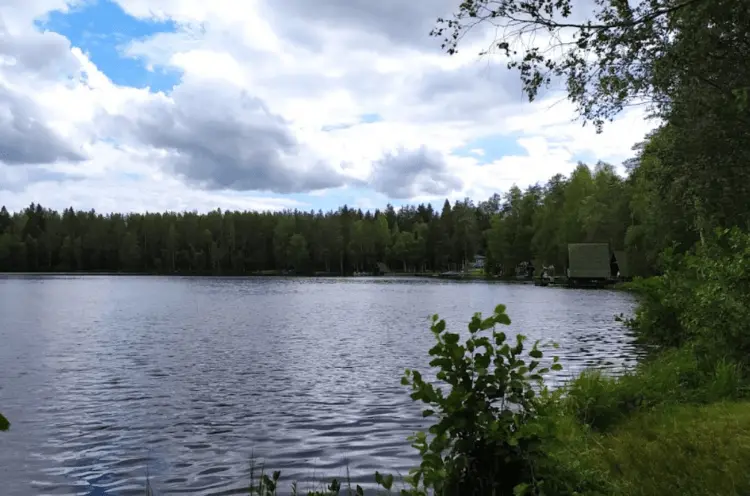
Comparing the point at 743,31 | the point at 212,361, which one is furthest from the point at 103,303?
the point at 743,31

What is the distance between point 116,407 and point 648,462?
41.2ft

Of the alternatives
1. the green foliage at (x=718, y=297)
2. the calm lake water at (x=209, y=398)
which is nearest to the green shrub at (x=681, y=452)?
the green foliage at (x=718, y=297)

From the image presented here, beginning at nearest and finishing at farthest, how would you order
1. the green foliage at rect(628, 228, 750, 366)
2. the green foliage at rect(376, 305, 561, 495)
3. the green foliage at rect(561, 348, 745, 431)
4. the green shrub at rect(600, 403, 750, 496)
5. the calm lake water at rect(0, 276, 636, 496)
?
the green foliage at rect(376, 305, 561, 495), the green shrub at rect(600, 403, 750, 496), the calm lake water at rect(0, 276, 636, 496), the green foliage at rect(561, 348, 745, 431), the green foliage at rect(628, 228, 750, 366)

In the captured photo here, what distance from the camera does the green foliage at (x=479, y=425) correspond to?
6.12 m

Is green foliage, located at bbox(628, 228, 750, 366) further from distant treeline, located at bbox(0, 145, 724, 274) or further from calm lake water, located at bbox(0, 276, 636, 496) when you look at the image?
distant treeline, located at bbox(0, 145, 724, 274)

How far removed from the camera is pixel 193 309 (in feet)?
163

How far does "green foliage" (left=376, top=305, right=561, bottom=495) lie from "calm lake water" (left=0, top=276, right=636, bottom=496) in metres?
4.30

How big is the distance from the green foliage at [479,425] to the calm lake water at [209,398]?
430 centimetres

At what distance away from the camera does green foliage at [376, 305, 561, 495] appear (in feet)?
20.1

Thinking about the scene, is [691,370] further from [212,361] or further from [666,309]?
[212,361]

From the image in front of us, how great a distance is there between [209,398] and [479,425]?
11891 millimetres

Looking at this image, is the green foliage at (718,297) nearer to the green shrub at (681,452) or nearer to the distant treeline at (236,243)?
the green shrub at (681,452)

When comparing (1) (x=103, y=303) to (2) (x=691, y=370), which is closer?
(2) (x=691, y=370)

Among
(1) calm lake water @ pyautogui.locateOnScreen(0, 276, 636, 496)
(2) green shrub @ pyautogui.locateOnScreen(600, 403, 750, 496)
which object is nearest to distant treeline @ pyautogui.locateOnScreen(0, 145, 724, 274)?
(1) calm lake water @ pyautogui.locateOnScreen(0, 276, 636, 496)
